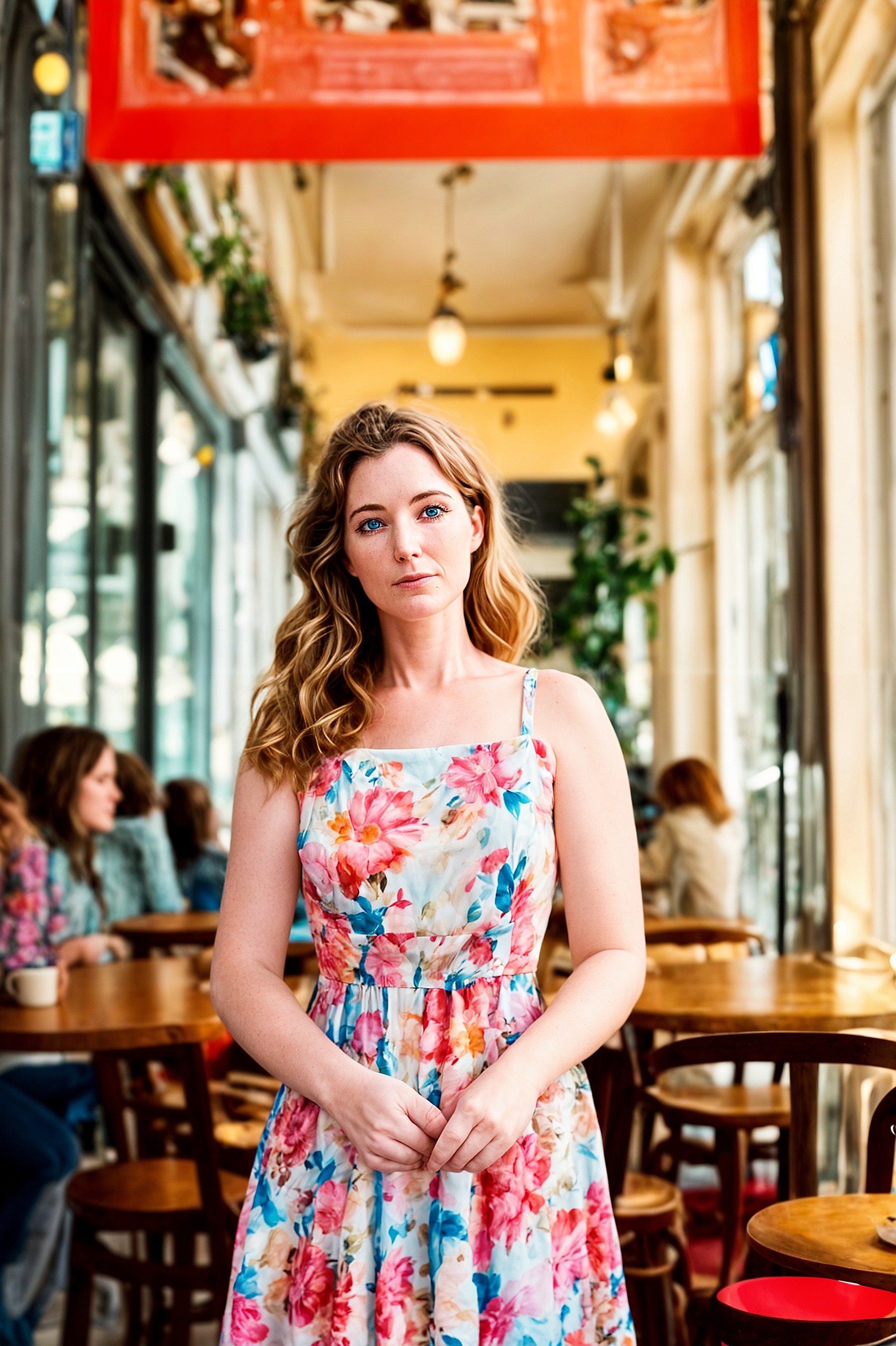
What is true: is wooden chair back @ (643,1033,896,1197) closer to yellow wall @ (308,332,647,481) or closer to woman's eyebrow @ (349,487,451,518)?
woman's eyebrow @ (349,487,451,518)

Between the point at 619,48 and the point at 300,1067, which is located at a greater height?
the point at 619,48

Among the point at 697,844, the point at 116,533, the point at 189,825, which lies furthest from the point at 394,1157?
the point at 116,533

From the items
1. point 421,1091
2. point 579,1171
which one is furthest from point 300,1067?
point 579,1171

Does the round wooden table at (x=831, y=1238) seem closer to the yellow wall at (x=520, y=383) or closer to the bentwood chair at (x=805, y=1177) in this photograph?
the bentwood chair at (x=805, y=1177)

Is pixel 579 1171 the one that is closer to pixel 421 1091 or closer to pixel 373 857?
pixel 421 1091

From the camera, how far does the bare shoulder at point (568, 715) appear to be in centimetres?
146

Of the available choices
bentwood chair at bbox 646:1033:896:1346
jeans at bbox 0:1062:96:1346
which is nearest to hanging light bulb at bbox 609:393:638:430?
jeans at bbox 0:1062:96:1346

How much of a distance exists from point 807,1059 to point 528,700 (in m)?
0.76

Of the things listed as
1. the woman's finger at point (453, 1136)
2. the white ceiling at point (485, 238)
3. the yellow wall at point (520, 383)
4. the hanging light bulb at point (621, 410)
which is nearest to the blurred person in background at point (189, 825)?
the hanging light bulb at point (621, 410)

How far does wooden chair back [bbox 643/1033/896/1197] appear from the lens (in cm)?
183

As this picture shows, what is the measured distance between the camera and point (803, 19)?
183 inches

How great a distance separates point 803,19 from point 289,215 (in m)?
6.07

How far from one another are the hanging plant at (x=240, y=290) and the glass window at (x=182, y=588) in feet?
1.58

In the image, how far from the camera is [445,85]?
330cm
